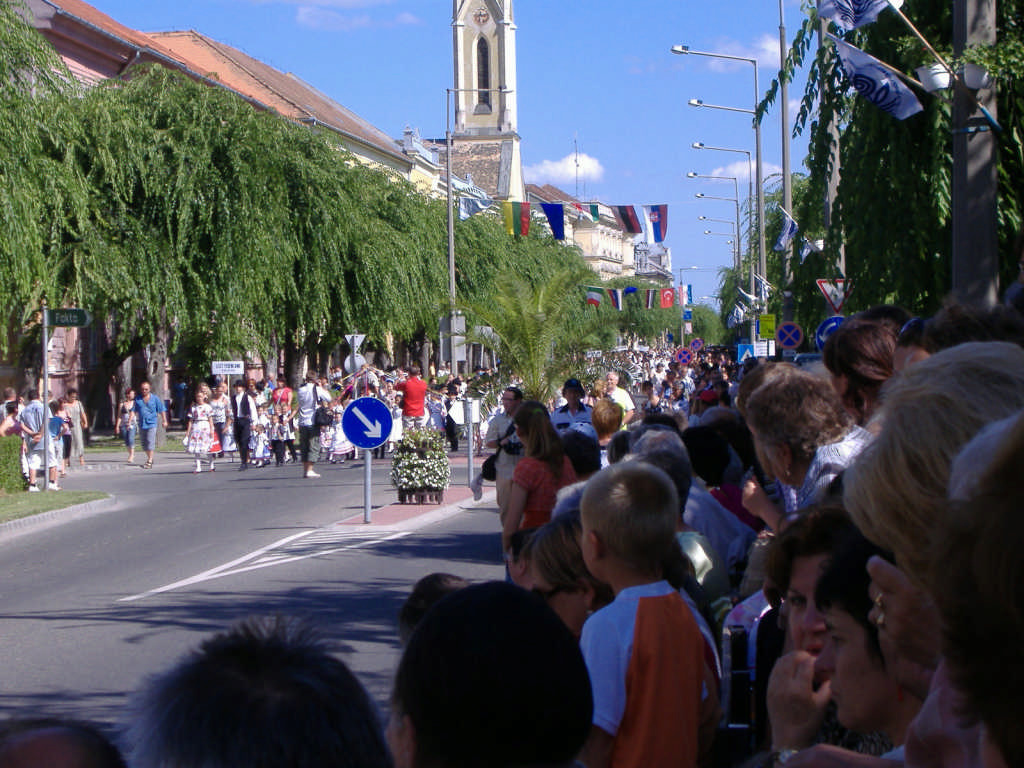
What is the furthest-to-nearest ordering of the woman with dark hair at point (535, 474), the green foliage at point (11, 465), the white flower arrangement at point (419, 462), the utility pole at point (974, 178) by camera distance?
the green foliage at point (11, 465), the white flower arrangement at point (419, 462), the utility pole at point (974, 178), the woman with dark hair at point (535, 474)

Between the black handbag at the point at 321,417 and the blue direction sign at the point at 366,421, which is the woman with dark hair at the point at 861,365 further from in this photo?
the black handbag at the point at 321,417

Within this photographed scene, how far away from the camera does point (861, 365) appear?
438 centimetres

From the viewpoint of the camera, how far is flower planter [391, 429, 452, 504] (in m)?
18.7

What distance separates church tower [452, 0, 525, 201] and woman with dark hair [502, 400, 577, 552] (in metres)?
95.7

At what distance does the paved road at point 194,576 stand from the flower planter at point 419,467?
2.31 ft

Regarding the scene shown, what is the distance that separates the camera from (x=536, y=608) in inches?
76.9

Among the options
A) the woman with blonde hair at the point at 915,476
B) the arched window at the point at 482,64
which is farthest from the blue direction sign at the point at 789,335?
the arched window at the point at 482,64

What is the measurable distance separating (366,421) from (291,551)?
7.58ft

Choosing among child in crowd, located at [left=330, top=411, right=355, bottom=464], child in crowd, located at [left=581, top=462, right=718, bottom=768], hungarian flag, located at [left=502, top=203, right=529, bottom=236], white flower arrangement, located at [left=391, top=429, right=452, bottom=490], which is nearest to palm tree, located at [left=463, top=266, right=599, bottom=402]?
white flower arrangement, located at [left=391, top=429, right=452, bottom=490]

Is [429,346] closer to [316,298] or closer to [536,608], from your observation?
[316,298]

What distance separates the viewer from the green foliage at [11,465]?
20.9 meters

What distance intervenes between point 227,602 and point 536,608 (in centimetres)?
896

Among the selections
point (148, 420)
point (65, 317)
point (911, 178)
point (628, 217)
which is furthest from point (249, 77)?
point (911, 178)

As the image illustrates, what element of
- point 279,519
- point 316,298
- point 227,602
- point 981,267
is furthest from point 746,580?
point 316,298
